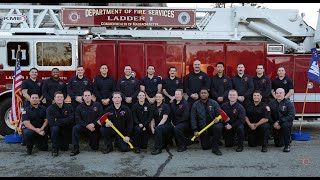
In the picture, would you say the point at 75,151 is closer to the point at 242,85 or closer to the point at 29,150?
the point at 29,150

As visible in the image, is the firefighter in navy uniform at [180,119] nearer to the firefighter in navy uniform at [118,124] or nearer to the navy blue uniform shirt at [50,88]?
the firefighter in navy uniform at [118,124]

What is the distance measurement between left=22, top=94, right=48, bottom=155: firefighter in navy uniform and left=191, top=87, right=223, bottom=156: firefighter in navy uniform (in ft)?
9.93

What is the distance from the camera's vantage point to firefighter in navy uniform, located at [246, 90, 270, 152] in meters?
8.37

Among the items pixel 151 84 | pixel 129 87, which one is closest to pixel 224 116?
pixel 151 84

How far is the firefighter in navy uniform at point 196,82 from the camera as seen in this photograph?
9.12 meters

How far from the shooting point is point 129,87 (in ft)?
29.7

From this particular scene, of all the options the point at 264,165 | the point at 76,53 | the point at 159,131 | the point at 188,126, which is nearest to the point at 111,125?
the point at 159,131

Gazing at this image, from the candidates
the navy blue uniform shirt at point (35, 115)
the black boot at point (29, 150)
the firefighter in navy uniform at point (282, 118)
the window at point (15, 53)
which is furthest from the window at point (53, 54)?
the firefighter in navy uniform at point (282, 118)

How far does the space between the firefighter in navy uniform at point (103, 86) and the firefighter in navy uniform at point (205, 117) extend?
1977 millimetres

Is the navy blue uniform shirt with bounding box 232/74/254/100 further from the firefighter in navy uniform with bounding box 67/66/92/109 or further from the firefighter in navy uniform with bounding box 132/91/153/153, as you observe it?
the firefighter in navy uniform with bounding box 67/66/92/109

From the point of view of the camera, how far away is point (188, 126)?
8500 mm

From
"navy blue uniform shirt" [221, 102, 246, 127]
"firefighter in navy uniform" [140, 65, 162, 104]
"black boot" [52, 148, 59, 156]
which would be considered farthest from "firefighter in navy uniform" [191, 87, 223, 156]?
"black boot" [52, 148, 59, 156]

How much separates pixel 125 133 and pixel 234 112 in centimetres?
229

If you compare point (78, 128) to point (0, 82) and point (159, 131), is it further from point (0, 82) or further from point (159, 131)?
point (0, 82)
